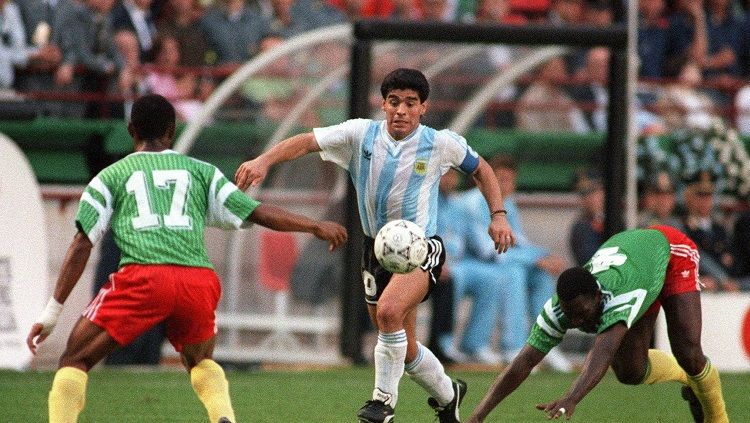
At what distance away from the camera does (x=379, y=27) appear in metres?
14.3

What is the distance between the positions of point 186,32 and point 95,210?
9058 millimetres

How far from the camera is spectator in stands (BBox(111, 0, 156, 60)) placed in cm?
1576

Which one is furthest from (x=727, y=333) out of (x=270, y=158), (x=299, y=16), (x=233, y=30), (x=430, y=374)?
(x=270, y=158)

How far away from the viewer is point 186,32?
15.9 metres

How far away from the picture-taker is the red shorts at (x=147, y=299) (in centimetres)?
703

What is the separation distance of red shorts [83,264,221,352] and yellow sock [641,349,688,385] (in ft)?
10.0

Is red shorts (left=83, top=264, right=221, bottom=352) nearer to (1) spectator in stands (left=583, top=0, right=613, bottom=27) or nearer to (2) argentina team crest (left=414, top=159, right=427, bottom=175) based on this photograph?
(2) argentina team crest (left=414, top=159, right=427, bottom=175)

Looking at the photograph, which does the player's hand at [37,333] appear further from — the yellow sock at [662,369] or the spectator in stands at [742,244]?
the spectator in stands at [742,244]

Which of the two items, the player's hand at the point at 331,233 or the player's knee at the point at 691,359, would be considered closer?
the player's hand at the point at 331,233

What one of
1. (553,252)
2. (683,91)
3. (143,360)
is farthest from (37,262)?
(683,91)

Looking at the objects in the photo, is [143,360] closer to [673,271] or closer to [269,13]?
Answer: [269,13]

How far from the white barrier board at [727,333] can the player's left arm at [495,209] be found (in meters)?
6.35

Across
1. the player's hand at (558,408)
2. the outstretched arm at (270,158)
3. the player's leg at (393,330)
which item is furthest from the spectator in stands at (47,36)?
the player's hand at (558,408)

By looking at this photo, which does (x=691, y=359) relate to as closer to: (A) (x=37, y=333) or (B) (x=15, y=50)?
(A) (x=37, y=333)
